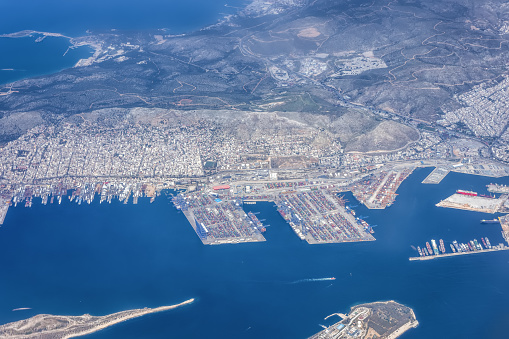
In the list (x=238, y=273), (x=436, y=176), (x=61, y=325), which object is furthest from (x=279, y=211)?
(x=61, y=325)

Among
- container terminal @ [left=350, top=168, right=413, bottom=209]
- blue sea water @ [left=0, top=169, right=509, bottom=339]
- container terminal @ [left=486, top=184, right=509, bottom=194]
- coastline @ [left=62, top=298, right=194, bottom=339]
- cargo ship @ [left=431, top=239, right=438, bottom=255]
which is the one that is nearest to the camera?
coastline @ [left=62, top=298, right=194, bottom=339]

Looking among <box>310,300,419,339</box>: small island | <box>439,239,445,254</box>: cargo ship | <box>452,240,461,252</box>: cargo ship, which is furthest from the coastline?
<box>452,240,461,252</box>: cargo ship

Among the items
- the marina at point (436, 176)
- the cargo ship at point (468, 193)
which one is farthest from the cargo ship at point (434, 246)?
the marina at point (436, 176)

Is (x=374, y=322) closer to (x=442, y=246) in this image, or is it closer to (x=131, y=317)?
(x=442, y=246)

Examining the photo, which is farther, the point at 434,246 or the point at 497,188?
the point at 497,188

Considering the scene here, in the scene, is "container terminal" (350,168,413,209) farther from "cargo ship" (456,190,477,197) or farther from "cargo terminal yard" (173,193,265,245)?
"cargo terminal yard" (173,193,265,245)

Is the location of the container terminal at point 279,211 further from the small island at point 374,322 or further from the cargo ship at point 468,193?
the cargo ship at point 468,193

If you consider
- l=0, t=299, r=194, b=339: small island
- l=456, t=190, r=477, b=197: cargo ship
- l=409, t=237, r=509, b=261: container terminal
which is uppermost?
l=0, t=299, r=194, b=339: small island
